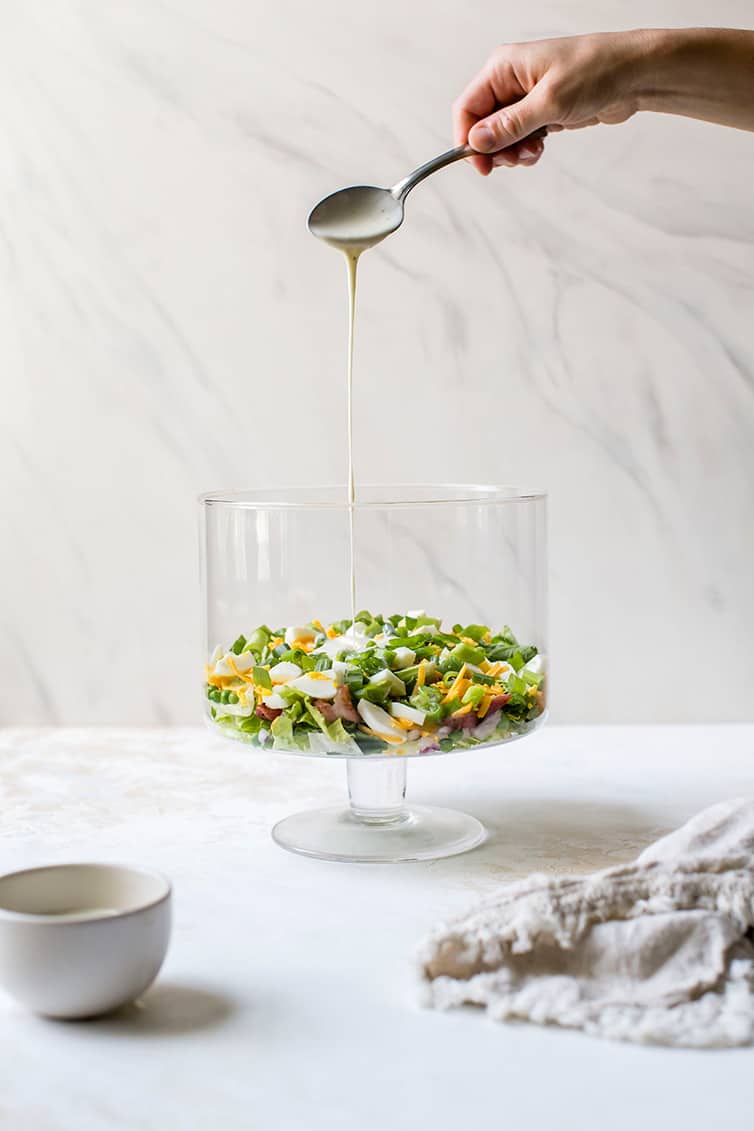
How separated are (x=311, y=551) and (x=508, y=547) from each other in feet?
0.51

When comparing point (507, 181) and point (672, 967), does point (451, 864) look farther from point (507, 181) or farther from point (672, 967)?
point (507, 181)

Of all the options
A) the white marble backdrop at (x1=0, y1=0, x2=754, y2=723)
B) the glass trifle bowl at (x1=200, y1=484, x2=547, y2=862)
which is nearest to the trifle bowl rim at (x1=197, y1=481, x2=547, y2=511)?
the glass trifle bowl at (x1=200, y1=484, x2=547, y2=862)

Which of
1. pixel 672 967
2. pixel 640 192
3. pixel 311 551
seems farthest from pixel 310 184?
pixel 672 967

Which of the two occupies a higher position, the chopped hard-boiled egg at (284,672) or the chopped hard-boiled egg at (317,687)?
the chopped hard-boiled egg at (284,672)

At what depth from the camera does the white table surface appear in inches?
23.9

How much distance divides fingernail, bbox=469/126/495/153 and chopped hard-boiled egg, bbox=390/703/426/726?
50 cm

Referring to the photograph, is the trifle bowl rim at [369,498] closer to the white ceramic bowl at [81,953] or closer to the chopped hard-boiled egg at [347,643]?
the chopped hard-boiled egg at [347,643]

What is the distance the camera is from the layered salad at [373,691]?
0.92m

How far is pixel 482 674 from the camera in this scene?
38.0 inches

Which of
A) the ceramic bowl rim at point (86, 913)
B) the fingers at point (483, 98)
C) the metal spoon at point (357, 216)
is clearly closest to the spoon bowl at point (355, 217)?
the metal spoon at point (357, 216)

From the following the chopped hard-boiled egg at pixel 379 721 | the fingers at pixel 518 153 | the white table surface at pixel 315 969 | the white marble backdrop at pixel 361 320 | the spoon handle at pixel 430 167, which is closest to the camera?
the white table surface at pixel 315 969

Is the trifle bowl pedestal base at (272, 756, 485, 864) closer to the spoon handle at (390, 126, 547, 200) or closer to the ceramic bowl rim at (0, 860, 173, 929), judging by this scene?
the ceramic bowl rim at (0, 860, 173, 929)

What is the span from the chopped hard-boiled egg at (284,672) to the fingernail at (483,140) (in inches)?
18.9

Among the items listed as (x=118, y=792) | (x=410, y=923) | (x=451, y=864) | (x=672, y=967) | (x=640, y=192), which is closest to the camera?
(x=672, y=967)
